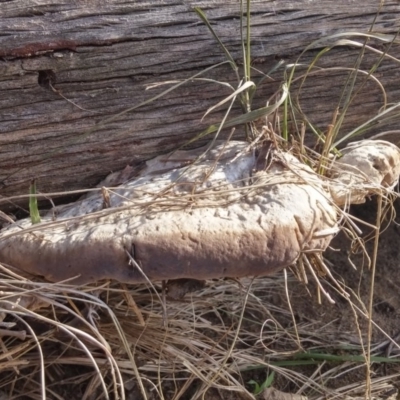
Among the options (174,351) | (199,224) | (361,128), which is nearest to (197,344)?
(174,351)

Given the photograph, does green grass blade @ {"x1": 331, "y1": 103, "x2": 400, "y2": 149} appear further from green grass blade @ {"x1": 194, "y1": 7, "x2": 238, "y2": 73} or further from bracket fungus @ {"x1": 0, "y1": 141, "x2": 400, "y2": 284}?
green grass blade @ {"x1": 194, "y1": 7, "x2": 238, "y2": 73}

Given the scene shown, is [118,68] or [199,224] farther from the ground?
[118,68]

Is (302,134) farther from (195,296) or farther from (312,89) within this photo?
(195,296)

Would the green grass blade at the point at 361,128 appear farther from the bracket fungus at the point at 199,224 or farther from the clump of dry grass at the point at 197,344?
the bracket fungus at the point at 199,224

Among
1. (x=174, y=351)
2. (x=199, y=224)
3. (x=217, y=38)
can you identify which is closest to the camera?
(x=199, y=224)

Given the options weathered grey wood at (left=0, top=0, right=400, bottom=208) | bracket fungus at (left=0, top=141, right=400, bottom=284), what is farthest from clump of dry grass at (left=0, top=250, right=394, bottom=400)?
weathered grey wood at (left=0, top=0, right=400, bottom=208)

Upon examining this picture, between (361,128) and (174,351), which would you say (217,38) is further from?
(174,351)

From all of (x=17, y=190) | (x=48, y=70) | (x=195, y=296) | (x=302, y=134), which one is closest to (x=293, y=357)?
(x=195, y=296)
